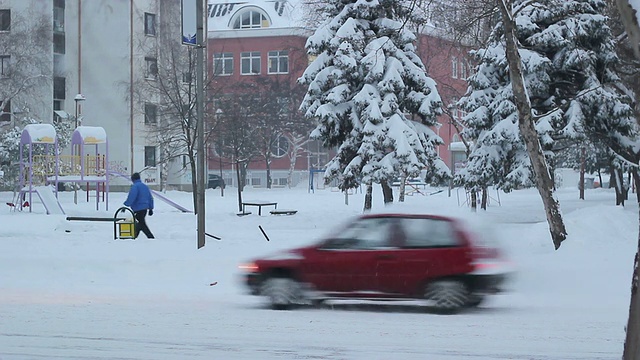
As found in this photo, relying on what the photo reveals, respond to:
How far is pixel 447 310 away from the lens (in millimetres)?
12422

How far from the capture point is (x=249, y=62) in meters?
83.0

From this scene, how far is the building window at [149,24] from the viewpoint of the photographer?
63938 mm

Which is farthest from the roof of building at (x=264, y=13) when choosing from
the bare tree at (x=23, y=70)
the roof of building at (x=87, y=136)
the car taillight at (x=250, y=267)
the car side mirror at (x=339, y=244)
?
the car side mirror at (x=339, y=244)

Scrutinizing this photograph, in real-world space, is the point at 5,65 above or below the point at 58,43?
below

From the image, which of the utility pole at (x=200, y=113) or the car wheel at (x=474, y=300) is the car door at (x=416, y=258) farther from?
the utility pole at (x=200, y=113)

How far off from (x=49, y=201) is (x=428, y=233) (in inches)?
1077

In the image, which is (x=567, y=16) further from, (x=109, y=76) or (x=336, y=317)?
(x=109, y=76)

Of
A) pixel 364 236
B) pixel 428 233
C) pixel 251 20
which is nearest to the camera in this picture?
pixel 428 233

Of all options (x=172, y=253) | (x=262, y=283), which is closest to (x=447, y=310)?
(x=262, y=283)

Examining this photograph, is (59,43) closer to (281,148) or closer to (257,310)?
(281,148)

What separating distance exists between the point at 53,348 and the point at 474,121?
920 inches

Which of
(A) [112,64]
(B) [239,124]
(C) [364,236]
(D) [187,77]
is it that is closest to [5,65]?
(A) [112,64]

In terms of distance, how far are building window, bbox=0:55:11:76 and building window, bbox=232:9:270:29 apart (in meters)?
28.9

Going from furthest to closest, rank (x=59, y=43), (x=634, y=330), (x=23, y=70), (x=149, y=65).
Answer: (x=149, y=65)
(x=59, y=43)
(x=23, y=70)
(x=634, y=330)
